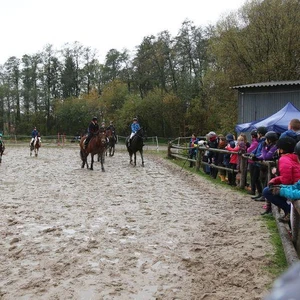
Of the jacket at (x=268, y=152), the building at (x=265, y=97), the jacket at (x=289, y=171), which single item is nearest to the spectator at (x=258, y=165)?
the jacket at (x=268, y=152)

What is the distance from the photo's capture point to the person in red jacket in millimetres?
5500

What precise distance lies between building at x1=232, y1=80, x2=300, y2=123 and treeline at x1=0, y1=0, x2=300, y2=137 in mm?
5457

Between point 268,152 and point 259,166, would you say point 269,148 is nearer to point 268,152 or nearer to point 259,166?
point 268,152

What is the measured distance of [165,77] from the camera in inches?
1975

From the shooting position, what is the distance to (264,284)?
396 centimetres

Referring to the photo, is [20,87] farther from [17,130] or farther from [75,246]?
[75,246]

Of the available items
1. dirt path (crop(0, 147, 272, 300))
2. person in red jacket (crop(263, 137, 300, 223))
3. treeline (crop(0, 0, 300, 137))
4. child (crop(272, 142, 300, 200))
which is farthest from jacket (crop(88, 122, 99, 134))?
treeline (crop(0, 0, 300, 137))

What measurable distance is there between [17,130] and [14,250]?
54.4 meters

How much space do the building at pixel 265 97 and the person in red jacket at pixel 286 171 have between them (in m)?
16.6

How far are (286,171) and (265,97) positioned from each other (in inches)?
711

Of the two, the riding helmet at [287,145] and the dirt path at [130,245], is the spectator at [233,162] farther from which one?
the riding helmet at [287,145]

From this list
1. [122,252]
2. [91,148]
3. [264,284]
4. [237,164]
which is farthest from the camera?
[91,148]

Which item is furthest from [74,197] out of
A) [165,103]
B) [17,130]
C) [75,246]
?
[17,130]

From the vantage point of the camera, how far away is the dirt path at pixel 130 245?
156 inches
